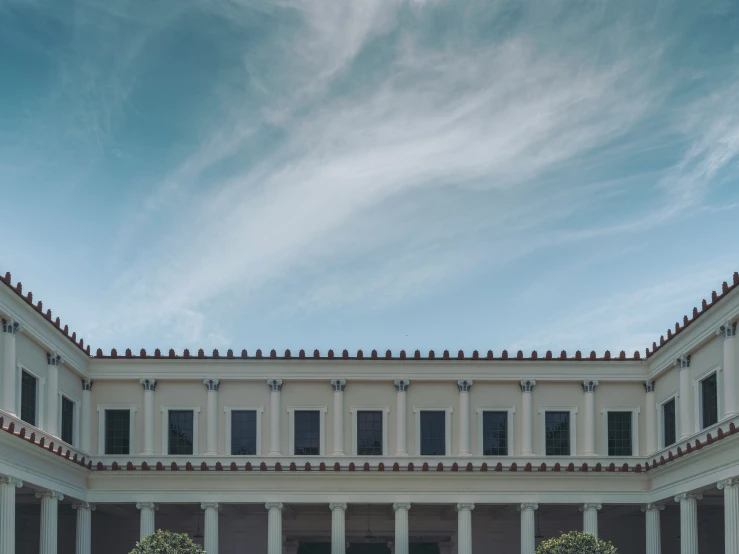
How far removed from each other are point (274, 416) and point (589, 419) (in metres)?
13.9

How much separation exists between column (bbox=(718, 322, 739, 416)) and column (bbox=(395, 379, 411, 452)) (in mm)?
14190

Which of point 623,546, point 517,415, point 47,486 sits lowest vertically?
point 623,546

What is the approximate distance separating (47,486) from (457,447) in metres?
17.5

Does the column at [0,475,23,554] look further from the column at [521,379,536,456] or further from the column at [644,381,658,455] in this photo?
the column at [644,381,658,455]

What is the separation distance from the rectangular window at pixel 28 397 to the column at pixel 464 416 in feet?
58.7

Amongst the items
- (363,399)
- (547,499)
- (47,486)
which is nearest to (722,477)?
(547,499)

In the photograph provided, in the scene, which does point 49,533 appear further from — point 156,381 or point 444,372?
point 444,372

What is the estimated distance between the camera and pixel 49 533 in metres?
36.8

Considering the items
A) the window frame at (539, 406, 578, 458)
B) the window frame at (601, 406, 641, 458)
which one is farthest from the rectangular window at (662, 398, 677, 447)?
the window frame at (539, 406, 578, 458)

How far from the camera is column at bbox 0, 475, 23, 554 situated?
104 feet

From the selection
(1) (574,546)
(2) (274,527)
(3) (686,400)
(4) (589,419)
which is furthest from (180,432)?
(3) (686,400)

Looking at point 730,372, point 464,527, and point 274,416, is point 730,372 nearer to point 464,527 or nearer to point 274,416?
point 464,527

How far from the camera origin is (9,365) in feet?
113

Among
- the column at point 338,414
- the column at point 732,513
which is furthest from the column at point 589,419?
the column at point 338,414
